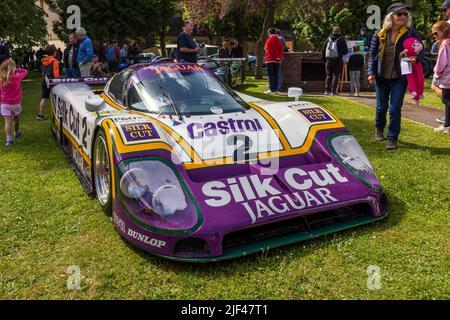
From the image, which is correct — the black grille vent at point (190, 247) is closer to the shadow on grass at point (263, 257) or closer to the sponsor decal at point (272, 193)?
the shadow on grass at point (263, 257)

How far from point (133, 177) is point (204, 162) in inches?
23.6

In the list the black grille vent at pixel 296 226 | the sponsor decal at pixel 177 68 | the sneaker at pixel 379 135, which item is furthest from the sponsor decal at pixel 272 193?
the sneaker at pixel 379 135

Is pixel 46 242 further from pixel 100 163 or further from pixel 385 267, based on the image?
pixel 385 267

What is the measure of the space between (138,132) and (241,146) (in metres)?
0.89

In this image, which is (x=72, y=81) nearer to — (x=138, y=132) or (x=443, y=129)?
(x=138, y=132)

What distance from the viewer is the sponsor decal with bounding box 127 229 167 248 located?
9.58 feet

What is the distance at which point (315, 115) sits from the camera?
418cm

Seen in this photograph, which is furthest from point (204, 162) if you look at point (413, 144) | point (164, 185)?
point (413, 144)

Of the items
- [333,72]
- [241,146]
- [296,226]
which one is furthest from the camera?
[333,72]

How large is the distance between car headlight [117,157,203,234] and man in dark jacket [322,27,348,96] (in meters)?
8.41

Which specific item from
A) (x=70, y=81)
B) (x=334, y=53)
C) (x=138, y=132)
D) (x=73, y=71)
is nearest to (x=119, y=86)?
(x=138, y=132)

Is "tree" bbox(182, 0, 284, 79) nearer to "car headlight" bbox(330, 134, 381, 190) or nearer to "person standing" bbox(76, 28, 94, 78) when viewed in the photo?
"person standing" bbox(76, 28, 94, 78)

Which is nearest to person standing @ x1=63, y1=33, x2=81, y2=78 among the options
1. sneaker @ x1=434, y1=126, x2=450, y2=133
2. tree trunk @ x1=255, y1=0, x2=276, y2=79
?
sneaker @ x1=434, y1=126, x2=450, y2=133
